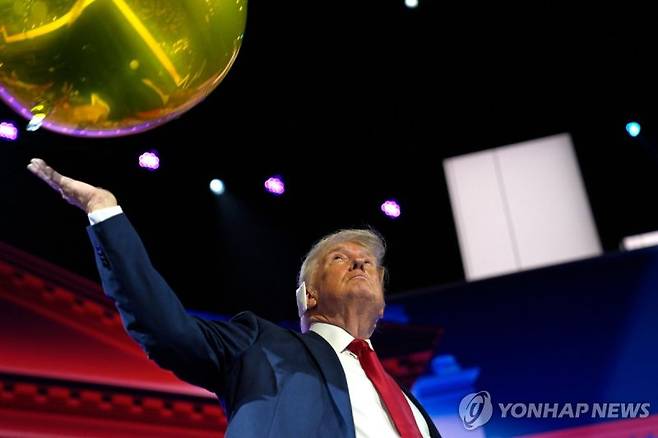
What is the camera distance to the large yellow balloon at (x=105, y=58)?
54.2 inches

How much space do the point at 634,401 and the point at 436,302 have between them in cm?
87

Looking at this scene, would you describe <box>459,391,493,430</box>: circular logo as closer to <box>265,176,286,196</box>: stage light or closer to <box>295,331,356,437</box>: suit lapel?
<box>265,176,286,196</box>: stage light

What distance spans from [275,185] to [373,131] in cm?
55

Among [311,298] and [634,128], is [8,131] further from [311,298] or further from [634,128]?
[634,128]

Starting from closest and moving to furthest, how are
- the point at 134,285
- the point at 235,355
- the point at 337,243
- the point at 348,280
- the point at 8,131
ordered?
the point at 134,285, the point at 235,355, the point at 348,280, the point at 337,243, the point at 8,131

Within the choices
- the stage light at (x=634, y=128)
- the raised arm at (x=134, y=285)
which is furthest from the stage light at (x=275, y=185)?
the raised arm at (x=134, y=285)

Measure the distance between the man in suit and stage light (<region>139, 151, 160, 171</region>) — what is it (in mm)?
1996

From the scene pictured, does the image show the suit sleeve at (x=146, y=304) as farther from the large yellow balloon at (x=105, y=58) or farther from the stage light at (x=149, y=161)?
the stage light at (x=149, y=161)

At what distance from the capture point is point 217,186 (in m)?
3.92

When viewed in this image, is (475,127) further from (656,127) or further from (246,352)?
(246,352)

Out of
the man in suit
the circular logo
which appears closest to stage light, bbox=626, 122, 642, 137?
the circular logo

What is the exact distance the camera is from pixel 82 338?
306 centimetres

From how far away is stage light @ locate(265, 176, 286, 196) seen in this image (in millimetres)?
4000

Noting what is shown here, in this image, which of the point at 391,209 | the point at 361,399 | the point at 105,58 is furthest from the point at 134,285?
the point at 391,209
